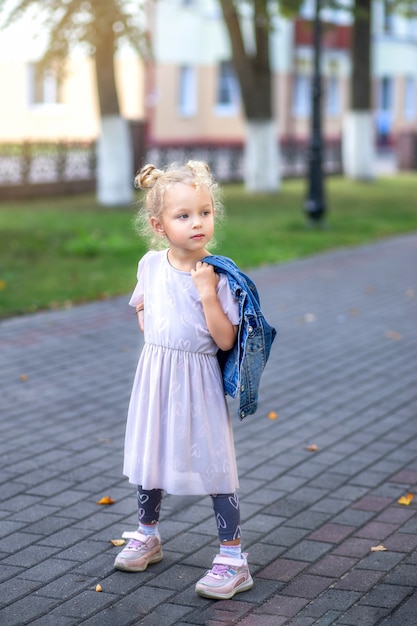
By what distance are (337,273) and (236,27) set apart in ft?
36.5

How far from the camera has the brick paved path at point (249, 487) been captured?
3.97m

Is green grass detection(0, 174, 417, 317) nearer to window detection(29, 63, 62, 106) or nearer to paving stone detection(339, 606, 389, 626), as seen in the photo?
paving stone detection(339, 606, 389, 626)

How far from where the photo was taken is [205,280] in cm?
393

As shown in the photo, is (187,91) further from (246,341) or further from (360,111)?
(246,341)

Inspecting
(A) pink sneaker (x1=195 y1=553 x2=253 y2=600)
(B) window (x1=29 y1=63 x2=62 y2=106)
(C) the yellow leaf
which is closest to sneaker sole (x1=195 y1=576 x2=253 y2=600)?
(A) pink sneaker (x1=195 y1=553 x2=253 y2=600)

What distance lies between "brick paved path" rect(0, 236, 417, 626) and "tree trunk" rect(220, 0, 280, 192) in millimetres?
14529

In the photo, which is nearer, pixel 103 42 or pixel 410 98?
pixel 103 42

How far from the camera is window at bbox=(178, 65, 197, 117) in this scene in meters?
39.8

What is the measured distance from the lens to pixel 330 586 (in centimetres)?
411

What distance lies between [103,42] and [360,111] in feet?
33.4

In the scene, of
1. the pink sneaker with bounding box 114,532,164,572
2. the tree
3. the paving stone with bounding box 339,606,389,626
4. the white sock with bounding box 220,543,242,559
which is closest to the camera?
the paving stone with bounding box 339,606,389,626

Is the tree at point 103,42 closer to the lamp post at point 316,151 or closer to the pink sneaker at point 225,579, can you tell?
the lamp post at point 316,151

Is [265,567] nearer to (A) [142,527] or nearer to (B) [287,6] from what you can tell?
(A) [142,527]

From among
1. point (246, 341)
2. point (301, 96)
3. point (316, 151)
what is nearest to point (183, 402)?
point (246, 341)
